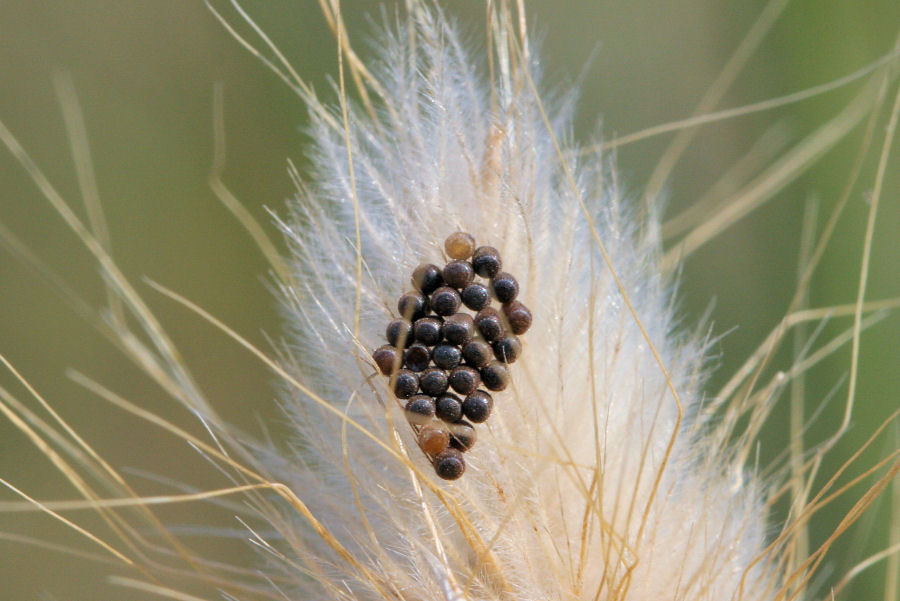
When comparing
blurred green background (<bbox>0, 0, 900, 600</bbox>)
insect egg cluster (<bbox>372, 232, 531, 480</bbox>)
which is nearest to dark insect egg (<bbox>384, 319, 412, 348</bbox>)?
insect egg cluster (<bbox>372, 232, 531, 480</bbox>)

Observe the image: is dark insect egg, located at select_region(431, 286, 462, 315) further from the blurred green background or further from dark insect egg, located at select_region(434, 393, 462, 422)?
the blurred green background

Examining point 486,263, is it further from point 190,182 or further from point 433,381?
point 190,182

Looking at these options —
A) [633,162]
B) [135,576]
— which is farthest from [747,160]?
[135,576]

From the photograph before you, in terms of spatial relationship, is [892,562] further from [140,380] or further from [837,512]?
[140,380]

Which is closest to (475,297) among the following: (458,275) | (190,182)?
(458,275)

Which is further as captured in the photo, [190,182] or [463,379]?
[190,182]

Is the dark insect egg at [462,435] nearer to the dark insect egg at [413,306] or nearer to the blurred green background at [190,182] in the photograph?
the dark insect egg at [413,306]

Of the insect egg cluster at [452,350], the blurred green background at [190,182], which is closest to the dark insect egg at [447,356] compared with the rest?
the insect egg cluster at [452,350]
